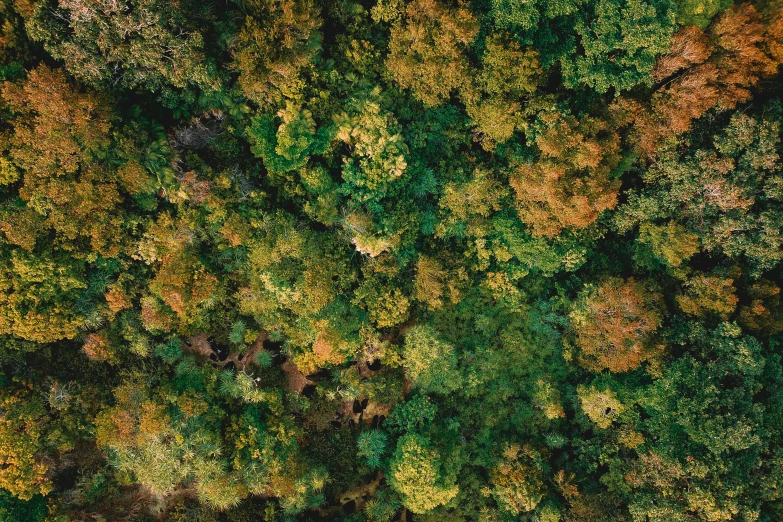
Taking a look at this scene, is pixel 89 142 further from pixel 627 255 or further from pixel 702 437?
pixel 702 437

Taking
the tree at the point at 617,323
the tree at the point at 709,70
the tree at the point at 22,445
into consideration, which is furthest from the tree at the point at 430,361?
the tree at the point at 22,445

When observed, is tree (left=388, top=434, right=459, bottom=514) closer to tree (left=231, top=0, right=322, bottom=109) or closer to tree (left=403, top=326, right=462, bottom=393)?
tree (left=403, top=326, right=462, bottom=393)

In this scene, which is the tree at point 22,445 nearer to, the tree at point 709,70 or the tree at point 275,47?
the tree at point 275,47

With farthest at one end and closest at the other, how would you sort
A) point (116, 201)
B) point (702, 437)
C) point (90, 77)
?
point (702, 437) → point (116, 201) → point (90, 77)

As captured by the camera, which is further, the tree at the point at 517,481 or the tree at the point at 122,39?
the tree at the point at 517,481

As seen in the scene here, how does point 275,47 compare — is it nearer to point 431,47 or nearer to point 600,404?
point 431,47

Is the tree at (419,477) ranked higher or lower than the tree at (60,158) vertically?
lower

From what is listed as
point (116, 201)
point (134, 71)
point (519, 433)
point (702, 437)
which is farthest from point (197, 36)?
point (702, 437)
